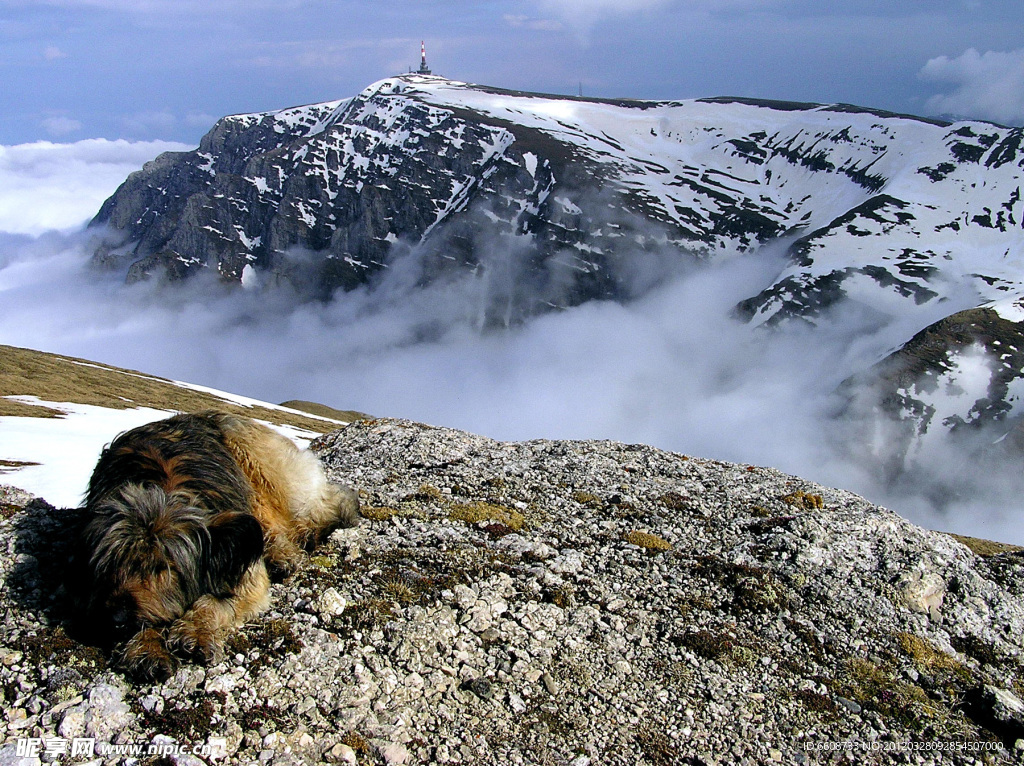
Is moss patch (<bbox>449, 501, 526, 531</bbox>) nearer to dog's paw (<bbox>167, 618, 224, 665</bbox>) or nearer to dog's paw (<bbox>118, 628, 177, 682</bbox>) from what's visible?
dog's paw (<bbox>167, 618, 224, 665</bbox>)

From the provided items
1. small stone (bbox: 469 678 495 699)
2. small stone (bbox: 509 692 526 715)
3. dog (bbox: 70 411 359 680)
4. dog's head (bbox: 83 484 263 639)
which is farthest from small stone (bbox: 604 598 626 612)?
dog's head (bbox: 83 484 263 639)

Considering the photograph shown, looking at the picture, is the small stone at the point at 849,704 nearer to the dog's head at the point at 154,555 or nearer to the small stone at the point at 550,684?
the small stone at the point at 550,684

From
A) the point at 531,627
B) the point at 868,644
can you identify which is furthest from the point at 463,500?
the point at 868,644

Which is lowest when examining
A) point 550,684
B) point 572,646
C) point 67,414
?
point 67,414

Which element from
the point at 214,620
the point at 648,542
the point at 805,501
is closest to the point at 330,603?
the point at 214,620

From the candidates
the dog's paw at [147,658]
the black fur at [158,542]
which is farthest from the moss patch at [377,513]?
the dog's paw at [147,658]

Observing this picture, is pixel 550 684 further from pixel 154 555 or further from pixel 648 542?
pixel 154 555
